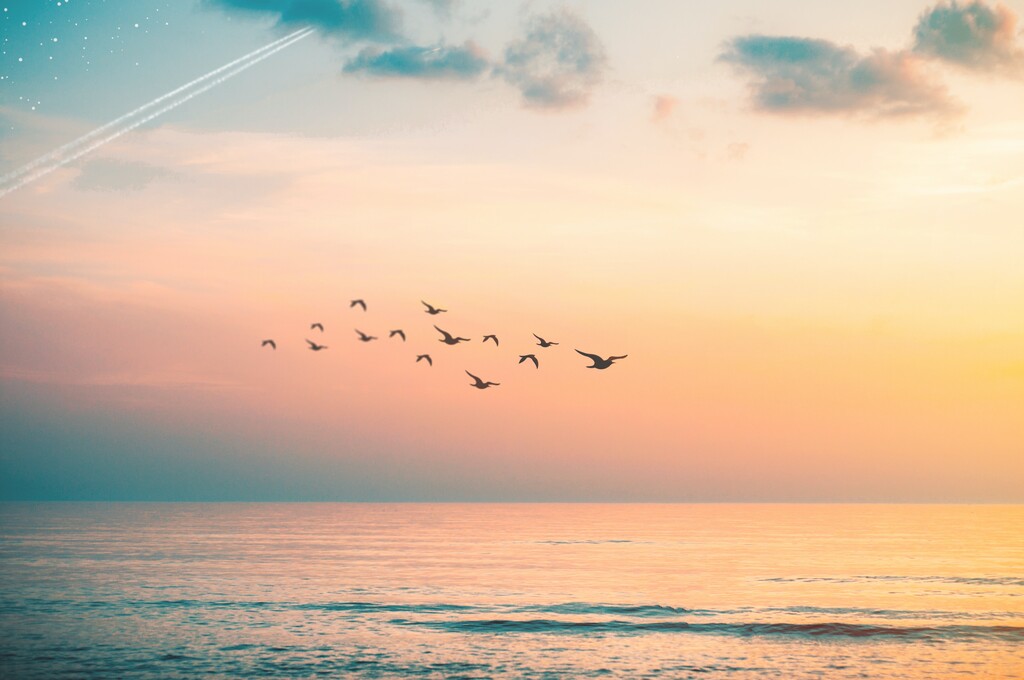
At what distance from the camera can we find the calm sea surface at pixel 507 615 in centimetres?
3862

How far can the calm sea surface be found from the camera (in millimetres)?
38625

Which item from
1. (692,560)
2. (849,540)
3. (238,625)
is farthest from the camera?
(849,540)

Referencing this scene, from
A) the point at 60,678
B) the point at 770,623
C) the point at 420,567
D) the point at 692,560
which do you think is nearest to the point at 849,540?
the point at 692,560

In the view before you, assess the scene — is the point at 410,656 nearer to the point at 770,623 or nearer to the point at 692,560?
the point at 770,623

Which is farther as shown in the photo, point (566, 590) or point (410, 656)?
point (566, 590)

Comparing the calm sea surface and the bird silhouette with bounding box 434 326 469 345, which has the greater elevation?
the bird silhouette with bounding box 434 326 469 345

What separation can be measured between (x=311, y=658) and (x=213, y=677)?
4.55m

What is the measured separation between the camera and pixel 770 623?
49281 millimetres

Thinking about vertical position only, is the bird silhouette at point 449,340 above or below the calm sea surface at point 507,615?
above

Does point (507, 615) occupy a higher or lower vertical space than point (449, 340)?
lower

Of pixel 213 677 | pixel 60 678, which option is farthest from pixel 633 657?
pixel 60 678

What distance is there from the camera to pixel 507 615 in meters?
51.1

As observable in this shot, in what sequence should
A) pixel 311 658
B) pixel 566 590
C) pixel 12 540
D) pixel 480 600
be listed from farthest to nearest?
pixel 12 540 < pixel 566 590 < pixel 480 600 < pixel 311 658

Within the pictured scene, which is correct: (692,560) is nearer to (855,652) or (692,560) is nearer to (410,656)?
(855,652)
